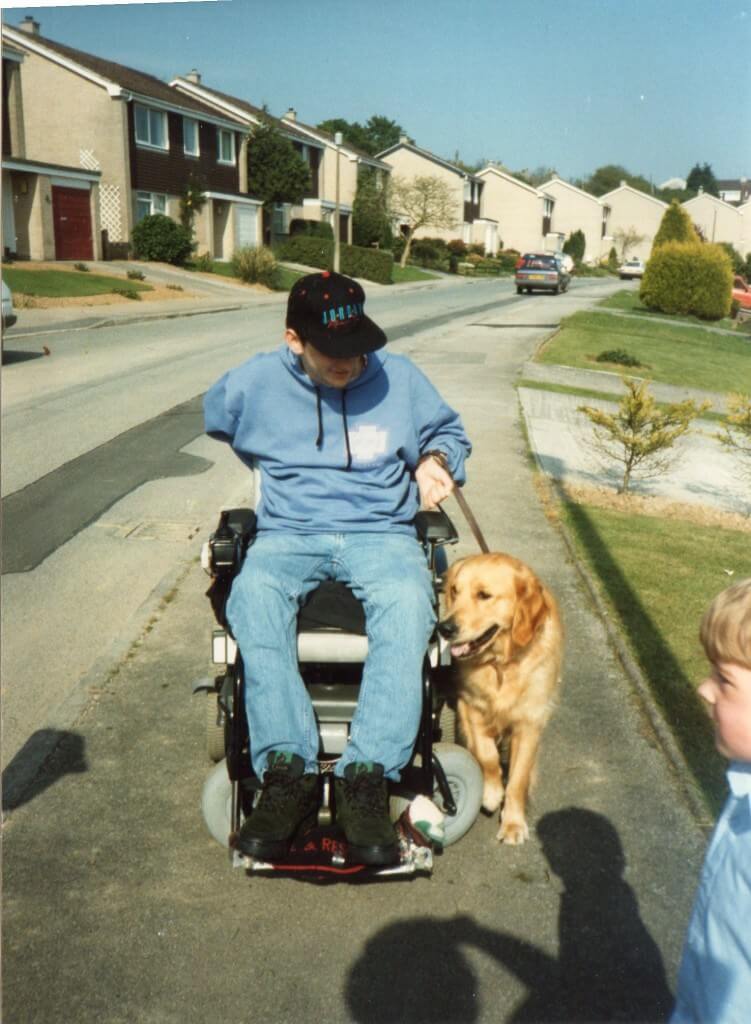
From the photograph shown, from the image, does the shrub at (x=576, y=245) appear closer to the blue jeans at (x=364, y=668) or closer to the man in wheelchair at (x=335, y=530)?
the man in wheelchair at (x=335, y=530)

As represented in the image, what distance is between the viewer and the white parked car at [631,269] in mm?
12864

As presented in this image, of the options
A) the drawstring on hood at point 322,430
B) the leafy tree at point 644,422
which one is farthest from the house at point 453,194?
the drawstring on hood at point 322,430

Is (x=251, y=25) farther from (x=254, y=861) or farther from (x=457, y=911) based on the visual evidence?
(x=457, y=911)

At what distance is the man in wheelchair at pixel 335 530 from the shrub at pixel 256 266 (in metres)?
28.0

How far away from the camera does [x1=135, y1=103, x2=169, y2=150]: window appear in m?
35.7

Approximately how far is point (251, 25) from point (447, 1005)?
11.2ft

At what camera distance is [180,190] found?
129 ft

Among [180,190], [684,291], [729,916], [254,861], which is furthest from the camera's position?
[180,190]

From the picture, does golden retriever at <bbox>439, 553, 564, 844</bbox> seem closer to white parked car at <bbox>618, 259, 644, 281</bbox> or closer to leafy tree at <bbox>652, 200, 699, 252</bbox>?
leafy tree at <bbox>652, 200, 699, 252</bbox>

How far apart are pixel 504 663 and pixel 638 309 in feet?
44.8

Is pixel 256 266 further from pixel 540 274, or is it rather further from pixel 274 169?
pixel 274 169

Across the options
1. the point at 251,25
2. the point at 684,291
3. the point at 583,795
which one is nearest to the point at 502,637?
the point at 583,795

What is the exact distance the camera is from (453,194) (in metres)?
38.8

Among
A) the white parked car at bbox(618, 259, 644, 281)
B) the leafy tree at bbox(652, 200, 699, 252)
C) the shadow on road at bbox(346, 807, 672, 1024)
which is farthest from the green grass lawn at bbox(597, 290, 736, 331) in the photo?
the shadow on road at bbox(346, 807, 672, 1024)
